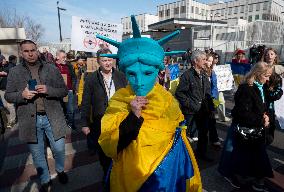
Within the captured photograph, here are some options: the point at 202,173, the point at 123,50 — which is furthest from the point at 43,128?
the point at 202,173

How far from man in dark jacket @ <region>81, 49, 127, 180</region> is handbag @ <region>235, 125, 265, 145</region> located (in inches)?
65.5

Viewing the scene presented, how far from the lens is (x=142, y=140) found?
187cm

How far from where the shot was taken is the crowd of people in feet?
6.20

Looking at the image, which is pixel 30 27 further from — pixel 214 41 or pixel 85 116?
pixel 85 116

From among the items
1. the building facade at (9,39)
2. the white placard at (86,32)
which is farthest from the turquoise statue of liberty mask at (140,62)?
the building facade at (9,39)

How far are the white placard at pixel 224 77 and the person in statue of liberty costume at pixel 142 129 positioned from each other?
6.44 metres

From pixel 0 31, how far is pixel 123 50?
26.9m

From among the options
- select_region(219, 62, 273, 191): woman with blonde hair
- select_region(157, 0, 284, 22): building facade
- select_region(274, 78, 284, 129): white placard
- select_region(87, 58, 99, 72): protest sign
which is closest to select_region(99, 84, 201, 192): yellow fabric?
select_region(219, 62, 273, 191): woman with blonde hair

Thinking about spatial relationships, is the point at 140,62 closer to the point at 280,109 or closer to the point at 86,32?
the point at 280,109

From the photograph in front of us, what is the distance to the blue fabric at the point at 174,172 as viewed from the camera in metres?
1.93

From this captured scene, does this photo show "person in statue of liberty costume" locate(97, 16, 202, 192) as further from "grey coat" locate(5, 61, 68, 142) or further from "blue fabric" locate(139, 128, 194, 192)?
"grey coat" locate(5, 61, 68, 142)

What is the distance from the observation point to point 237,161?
3873 mm

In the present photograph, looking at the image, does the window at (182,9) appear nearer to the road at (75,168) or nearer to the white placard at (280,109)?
the road at (75,168)

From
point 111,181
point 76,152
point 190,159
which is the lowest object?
point 76,152
